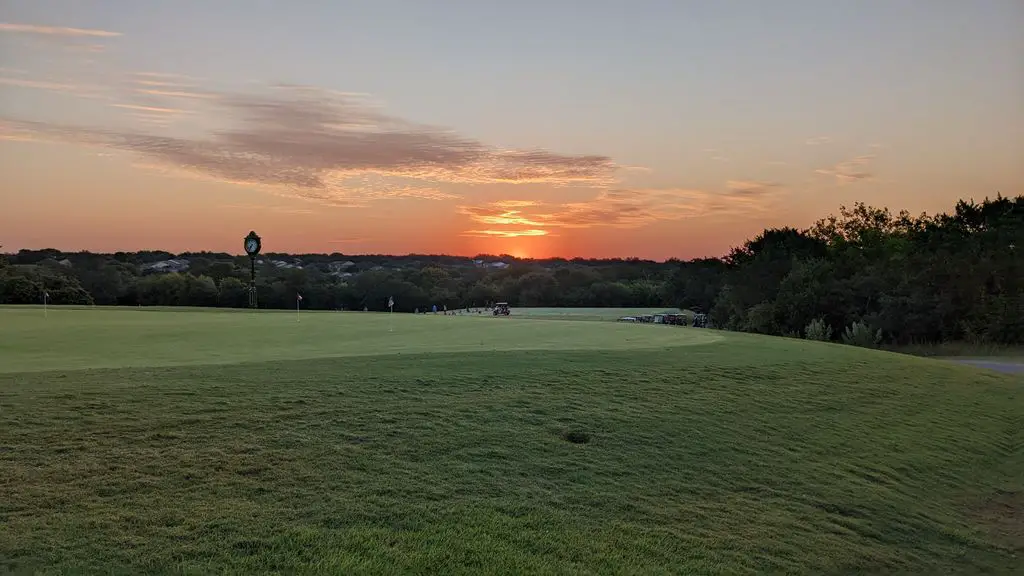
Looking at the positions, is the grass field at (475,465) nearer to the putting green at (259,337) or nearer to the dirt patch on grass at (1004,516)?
the dirt patch on grass at (1004,516)

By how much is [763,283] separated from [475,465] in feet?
155

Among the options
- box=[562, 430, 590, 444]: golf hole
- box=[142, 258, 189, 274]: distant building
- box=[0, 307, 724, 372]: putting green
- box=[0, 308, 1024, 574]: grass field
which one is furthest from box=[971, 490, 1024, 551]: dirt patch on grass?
box=[142, 258, 189, 274]: distant building

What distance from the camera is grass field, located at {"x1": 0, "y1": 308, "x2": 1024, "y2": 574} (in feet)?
18.1

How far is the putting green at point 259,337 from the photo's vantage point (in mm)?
12414

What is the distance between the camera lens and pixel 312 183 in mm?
30062

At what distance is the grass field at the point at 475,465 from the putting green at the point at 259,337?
0.22 m

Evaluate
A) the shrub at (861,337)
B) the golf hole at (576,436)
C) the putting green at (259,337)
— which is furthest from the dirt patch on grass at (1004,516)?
the shrub at (861,337)

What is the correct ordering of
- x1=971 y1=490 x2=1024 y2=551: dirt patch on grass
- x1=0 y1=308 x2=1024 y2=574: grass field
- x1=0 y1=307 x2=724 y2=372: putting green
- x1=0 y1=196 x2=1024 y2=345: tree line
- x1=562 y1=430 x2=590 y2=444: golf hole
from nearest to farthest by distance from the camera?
x1=0 y1=308 x2=1024 y2=574: grass field → x1=971 y1=490 x2=1024 y2=551: dirt patch on grass → x1=562 y1=430 x2=590 y2=444: golf hole → x1=0 y1=307 x2=724 y2=372: putting green → x1=0 y1=196 x2=1024 y2=345: tree line

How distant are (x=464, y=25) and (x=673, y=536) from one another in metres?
18.2

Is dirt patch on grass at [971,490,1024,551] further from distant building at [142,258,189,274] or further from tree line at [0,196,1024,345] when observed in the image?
distant building at [142,258,189,274]

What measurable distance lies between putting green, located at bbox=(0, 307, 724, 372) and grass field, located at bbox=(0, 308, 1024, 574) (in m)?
0.22

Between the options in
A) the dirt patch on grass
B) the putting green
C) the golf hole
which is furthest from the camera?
the putting green

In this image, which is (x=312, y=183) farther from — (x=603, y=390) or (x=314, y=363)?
(x=603, y=390)

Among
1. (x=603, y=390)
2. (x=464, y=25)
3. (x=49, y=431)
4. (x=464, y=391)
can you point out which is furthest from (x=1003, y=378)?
(x=49, y=431)
